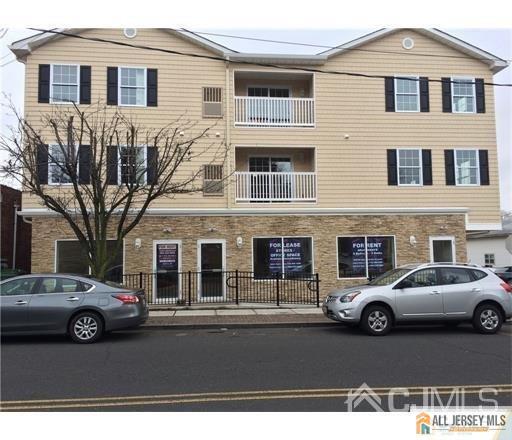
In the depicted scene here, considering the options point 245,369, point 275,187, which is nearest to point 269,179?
point 275,187

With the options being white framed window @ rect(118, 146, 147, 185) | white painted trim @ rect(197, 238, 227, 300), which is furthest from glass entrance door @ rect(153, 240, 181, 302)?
white framed window @ rect(118, 146, 147, 185)

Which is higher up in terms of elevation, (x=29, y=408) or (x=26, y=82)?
(x=26, y=82)

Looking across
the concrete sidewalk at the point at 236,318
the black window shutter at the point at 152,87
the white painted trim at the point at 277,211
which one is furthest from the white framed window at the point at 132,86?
the concrete sidewalk at the point at 236,318

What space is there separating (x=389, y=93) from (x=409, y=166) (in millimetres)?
2995

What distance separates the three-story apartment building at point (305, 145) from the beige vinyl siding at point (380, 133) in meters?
0.05

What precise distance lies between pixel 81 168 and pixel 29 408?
10.4 metres

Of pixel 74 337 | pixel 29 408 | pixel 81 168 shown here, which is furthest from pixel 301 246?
pixel 29 408

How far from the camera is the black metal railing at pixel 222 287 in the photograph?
16.3 m

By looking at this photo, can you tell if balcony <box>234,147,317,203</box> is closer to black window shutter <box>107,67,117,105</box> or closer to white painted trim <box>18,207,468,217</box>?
white painted trim <box>18,207,468,217</box>

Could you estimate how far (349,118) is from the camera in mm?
18297

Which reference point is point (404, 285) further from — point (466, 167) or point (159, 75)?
point (159, 75)

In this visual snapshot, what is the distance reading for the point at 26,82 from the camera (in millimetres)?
16688

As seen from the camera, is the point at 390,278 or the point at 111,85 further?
the point at 111,85
